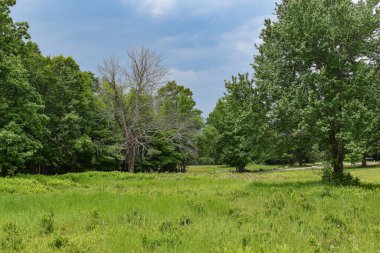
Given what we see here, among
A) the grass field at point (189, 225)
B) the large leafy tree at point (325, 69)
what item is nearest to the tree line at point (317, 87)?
the large leafy tree at point (325, 69)

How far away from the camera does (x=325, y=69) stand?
55.6ft

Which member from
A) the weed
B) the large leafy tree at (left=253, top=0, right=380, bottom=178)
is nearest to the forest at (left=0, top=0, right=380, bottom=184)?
the large leafy tree at (left=253, top=0, right=380, bottom=178)

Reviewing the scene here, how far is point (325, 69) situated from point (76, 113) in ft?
94.3

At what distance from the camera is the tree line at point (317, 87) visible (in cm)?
1627

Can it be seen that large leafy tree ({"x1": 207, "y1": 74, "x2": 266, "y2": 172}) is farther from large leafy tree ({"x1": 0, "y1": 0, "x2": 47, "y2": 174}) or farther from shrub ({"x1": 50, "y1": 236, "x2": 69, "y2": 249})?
large leafy tree ({"x1": 0, "y1": 0, "x2": 47, "y2": 174})

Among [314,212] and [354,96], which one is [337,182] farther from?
[314,212]

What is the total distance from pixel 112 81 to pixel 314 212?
113 ft

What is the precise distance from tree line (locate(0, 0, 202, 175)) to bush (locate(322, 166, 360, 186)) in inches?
857

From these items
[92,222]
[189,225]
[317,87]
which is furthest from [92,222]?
[317,87]

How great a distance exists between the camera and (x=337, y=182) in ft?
59.0

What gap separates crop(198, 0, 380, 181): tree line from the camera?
16.3 meters

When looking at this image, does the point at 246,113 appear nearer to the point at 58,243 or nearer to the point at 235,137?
the point at 235,137

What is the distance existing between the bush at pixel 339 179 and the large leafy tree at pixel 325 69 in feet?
0.84

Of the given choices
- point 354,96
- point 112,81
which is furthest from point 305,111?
point 112,81
